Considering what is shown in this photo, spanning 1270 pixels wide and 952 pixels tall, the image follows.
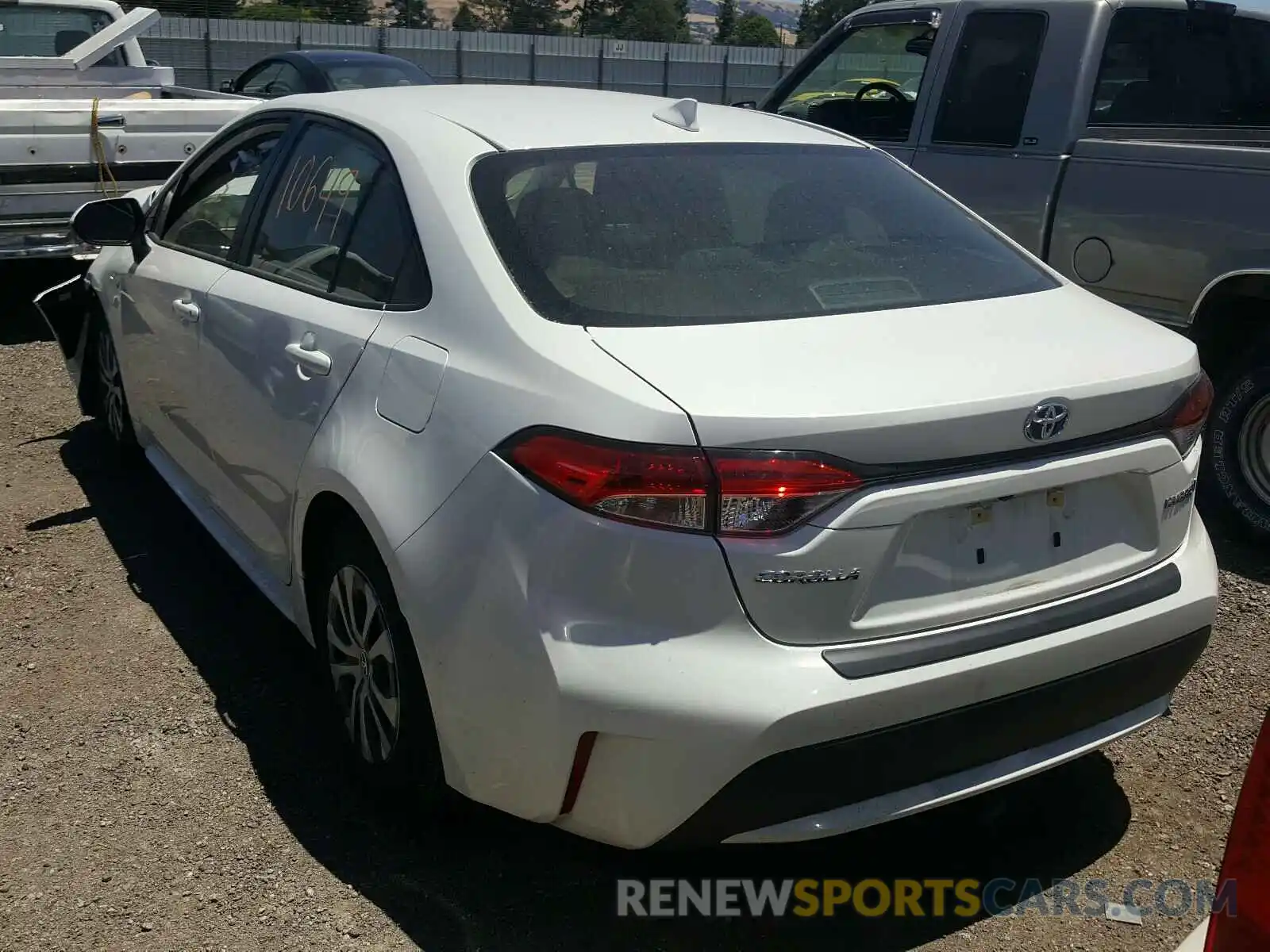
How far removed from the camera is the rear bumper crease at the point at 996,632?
2377 millimetres

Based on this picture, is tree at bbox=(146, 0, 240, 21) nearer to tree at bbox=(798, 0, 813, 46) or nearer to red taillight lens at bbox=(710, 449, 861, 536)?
red taillight lens at bbox=(710, 449, 861, 536)

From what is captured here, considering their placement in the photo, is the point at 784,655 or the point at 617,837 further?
the point at 617,837

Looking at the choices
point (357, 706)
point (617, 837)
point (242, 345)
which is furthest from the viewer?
point (242, 345)

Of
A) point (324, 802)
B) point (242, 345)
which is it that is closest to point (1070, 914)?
point (324, 802)

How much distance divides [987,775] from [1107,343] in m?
0.96

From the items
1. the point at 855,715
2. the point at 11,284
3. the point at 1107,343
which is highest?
the point at 1107,343

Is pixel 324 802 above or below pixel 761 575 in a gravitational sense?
below

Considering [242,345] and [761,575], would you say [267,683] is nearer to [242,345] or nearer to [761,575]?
[242,345]

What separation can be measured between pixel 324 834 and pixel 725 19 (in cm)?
5305

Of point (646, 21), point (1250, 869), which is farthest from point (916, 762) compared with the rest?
point (646, 21)

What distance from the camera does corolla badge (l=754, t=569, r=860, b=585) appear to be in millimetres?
2309

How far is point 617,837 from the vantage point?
250cm

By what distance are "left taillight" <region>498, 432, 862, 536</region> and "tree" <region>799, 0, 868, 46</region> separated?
146 ft

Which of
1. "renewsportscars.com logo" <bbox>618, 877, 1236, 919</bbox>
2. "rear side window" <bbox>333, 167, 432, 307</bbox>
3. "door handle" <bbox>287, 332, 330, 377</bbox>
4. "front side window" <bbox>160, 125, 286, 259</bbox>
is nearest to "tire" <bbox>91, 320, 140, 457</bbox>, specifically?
"front side window" <bbox>160, 125, 286, 259</bbox>
